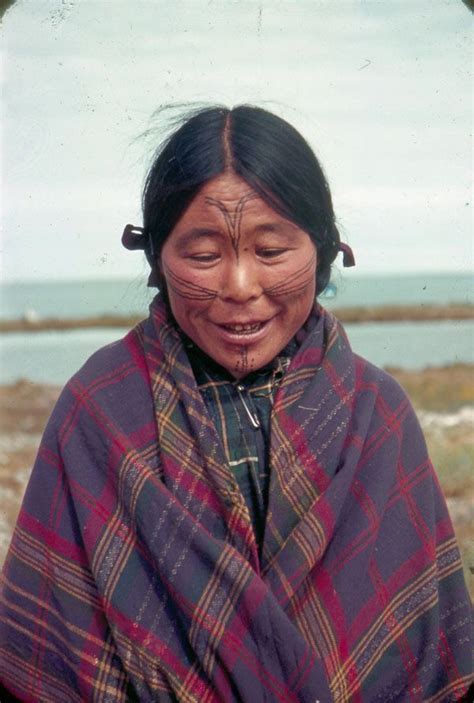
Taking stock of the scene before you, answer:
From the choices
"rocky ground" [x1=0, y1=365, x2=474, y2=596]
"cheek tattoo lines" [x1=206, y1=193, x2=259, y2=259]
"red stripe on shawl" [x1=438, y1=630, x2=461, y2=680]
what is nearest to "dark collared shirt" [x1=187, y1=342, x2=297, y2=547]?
"cheek tattoo lines" [x1=206, y1=193, x2=259, y2=259]

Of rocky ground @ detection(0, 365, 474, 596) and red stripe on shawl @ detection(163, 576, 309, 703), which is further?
rocky ground @ detection(0, 365, 474, 596)

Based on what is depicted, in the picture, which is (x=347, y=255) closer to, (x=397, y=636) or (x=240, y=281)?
(x=240, y=281)

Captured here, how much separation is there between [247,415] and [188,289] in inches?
14.2

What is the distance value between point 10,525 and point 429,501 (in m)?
3.02

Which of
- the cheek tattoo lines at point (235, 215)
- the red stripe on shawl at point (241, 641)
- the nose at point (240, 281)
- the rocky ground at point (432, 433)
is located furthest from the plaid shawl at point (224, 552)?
the rocky ground at point (432, 433)

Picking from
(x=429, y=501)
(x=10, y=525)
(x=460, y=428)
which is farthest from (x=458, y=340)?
(x=429, y=501)

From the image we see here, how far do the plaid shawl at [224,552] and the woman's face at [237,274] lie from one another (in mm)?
101

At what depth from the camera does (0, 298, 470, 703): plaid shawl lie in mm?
2416

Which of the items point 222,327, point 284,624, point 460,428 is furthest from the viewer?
point 460,428

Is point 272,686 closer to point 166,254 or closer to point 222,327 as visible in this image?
point 222,327

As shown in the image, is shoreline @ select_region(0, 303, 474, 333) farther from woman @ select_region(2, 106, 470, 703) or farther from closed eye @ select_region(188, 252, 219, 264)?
closed eye @ select_region(188, 252, 219, 264)

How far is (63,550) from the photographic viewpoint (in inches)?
103

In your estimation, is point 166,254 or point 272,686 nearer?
point 272,686

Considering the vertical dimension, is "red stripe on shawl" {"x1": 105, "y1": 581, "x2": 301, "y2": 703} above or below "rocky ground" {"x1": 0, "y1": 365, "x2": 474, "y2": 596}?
above
